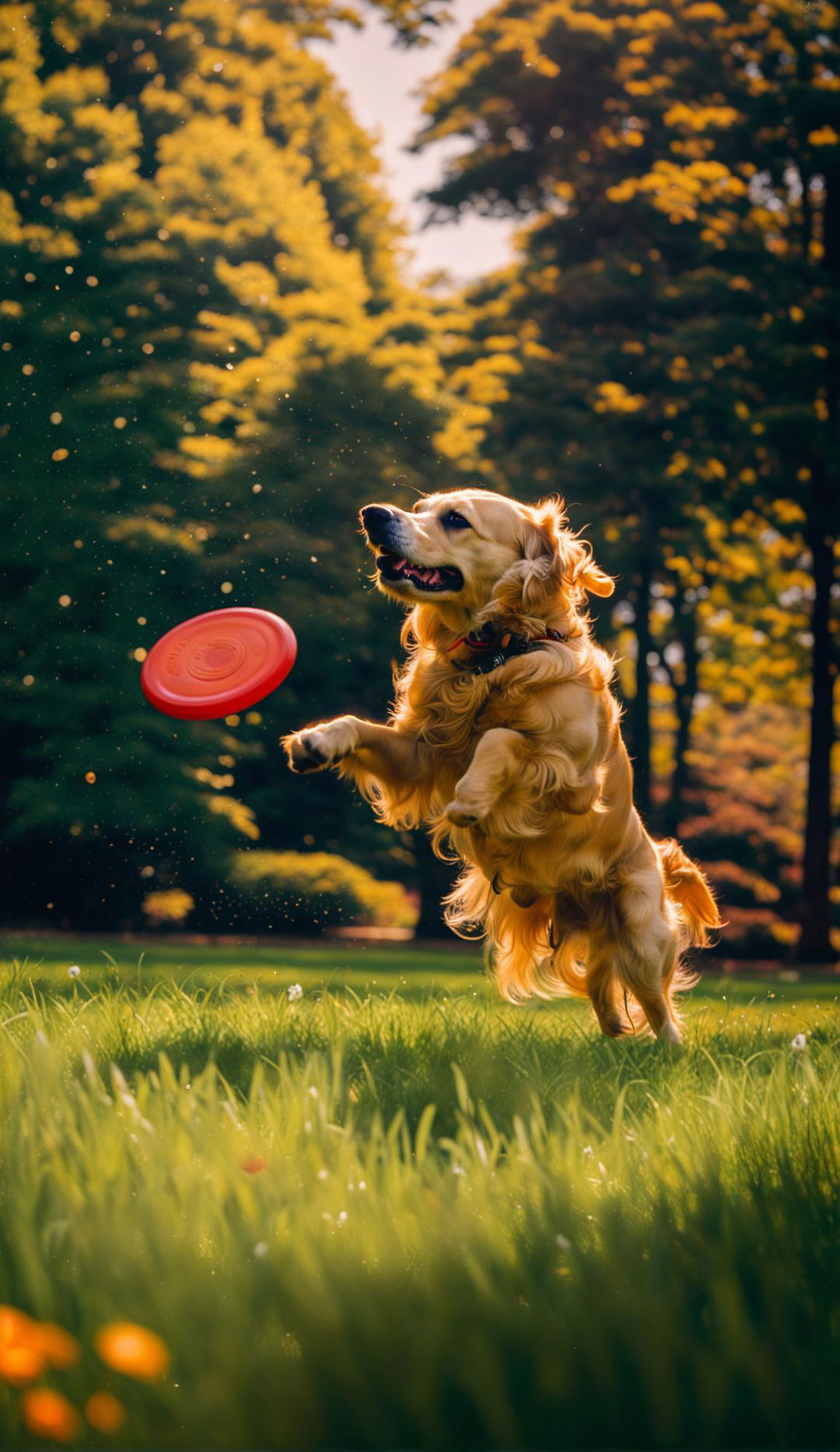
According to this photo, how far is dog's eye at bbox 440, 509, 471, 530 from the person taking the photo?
15.5 ft

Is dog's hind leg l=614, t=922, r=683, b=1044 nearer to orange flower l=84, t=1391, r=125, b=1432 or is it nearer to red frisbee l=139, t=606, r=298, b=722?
red frisbee l=139, t=606, r=298, b=722

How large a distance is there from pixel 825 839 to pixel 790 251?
22.7 ft

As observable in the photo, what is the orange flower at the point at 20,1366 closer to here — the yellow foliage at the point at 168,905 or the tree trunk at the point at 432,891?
the yellow foliage at the point at 168,905

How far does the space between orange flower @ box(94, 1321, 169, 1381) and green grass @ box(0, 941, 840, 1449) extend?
0.02 meters

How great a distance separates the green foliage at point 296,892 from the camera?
1609 cm

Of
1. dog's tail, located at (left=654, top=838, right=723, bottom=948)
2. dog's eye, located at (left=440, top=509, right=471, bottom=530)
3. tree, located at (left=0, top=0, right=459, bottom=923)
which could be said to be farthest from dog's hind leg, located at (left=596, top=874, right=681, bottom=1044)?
tree, located at (left=0, top=0, right=459, bottom=923)

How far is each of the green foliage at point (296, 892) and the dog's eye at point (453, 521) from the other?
11636mm

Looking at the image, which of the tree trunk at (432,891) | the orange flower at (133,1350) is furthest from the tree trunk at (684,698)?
the orange flower at (133,1350)

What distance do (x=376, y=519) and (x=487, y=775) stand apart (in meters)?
0.95

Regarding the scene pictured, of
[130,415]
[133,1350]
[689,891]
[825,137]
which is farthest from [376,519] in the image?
[825,137]

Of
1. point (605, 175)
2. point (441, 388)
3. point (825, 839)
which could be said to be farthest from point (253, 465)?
point (825, 839)

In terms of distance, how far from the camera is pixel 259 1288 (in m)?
2.29

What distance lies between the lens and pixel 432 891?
18453 mm

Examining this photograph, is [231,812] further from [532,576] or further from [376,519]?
[376,519]
